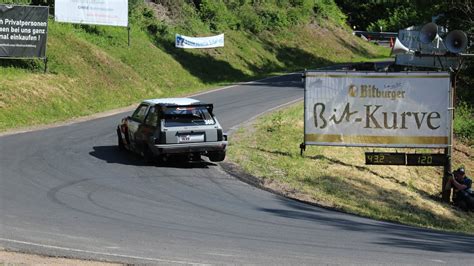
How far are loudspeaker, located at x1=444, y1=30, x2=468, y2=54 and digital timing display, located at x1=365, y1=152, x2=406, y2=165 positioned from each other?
3.06 metres

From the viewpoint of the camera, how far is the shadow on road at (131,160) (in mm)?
16297

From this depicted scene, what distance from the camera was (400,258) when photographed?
353 inches

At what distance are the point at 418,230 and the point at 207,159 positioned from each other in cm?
663

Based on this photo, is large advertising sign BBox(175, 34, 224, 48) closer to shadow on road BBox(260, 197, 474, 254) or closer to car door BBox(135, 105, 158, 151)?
car door BBox(135, 105, 158, 151)

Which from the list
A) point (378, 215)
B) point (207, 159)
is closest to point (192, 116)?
point (207, 159)

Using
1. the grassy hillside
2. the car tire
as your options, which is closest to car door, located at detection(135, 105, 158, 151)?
the car tire

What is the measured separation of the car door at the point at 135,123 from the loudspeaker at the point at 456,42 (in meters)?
7.84

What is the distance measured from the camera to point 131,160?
54.9ft

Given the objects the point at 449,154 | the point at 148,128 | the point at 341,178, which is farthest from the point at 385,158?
the point at 148,128

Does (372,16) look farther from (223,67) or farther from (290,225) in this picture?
(290,225)

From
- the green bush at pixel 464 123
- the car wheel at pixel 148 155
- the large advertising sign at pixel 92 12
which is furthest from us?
the large advertising sign at pixel 92 12

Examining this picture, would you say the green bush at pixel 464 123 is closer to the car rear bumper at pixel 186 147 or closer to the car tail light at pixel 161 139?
the car rear bumper at pixel 186 147

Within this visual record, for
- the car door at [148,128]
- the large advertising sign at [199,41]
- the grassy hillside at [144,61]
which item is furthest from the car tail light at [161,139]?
the large advertising sign at [199,41]

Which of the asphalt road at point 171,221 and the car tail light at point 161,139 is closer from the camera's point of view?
the asphalt road at point 171,221
